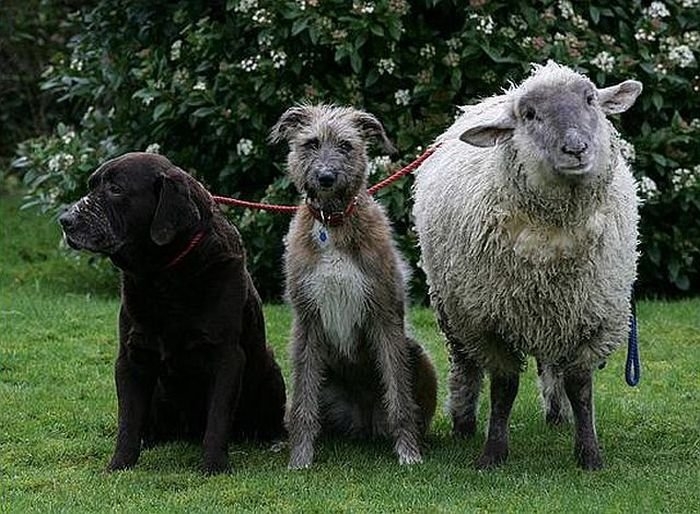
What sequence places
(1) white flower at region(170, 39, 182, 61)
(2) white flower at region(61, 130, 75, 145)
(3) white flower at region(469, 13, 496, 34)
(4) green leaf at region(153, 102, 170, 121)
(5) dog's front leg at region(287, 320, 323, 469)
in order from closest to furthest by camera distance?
(5) dog's front leg at region(287, 320, 323, 469), (3) white flower at region(469, 13, 496, 34), (4) green leaf at region(153, 102, 170, 121), (1) white flower at region(170, 39, 182, 61), (2) white flower at region(61, 130, 75, 145)

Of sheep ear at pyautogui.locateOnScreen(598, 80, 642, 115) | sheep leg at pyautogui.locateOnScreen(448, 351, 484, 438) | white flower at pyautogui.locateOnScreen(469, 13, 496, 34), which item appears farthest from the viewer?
white flower at pyautogui.locateOnScreen(469, 13, 496, 34)

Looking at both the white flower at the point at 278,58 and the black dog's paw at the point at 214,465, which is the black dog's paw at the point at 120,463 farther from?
the white flower at the point at 278,58

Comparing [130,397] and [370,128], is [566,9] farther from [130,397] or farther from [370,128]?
[130,397]

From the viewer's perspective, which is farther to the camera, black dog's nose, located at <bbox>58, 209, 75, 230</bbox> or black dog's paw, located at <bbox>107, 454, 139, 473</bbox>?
black dog's paw, located at <bbox>107, 454, 139, 473</bbox>

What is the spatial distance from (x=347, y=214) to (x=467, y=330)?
2.54 ft

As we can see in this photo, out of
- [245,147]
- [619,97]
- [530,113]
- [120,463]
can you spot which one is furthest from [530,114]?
[245,147]

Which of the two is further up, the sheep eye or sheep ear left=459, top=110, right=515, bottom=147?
the sheep eye

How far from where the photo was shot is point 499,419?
259 inches

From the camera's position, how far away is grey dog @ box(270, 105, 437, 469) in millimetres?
6500

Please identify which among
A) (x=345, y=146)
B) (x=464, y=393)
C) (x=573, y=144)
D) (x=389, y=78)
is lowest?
(x=464, y=393)

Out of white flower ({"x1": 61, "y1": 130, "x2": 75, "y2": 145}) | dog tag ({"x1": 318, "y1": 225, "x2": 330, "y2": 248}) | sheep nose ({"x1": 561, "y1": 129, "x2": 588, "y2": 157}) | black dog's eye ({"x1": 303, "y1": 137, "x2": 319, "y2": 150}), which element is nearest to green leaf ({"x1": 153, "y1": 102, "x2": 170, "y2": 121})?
white flower ({"x1": 61, "y1": 130, "x2": 75, "y2": 145})

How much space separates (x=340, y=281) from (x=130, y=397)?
1.09m

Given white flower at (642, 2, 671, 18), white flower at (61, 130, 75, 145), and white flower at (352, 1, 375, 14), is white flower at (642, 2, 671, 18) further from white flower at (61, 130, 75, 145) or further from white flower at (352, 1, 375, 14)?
white flower at (61, 130, 75, 145)

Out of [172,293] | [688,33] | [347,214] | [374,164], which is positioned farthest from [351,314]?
[688,33]
